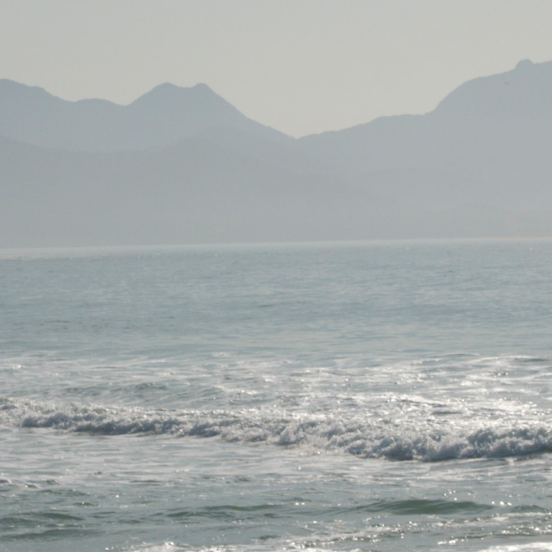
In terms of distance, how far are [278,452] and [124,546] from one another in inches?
228

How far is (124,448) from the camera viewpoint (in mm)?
17609

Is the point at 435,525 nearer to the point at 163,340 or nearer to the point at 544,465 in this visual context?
the point at 544,465

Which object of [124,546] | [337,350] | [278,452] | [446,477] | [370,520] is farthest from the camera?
[337,350]

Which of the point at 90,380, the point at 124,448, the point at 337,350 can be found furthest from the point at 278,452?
the point at 337,350

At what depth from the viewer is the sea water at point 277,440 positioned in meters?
12.2

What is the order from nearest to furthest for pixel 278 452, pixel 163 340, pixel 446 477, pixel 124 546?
pixel 124 546 < pixel 446 477 < pixel 278 452 < pixel 163 340

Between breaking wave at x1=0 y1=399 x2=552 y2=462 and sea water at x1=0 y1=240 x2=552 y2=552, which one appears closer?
sea water at x1=0 y1=240 x2=552 y2=552

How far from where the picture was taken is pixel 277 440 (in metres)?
18.1

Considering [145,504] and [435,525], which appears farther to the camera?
[145,504]

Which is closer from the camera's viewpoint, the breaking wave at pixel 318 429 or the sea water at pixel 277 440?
the sea water at pixel 277 440

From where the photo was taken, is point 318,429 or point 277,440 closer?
point 277,440

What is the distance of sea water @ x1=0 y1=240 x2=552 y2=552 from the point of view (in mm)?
12206

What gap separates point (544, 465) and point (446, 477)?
1718mm

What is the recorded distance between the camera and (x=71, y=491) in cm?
1409
